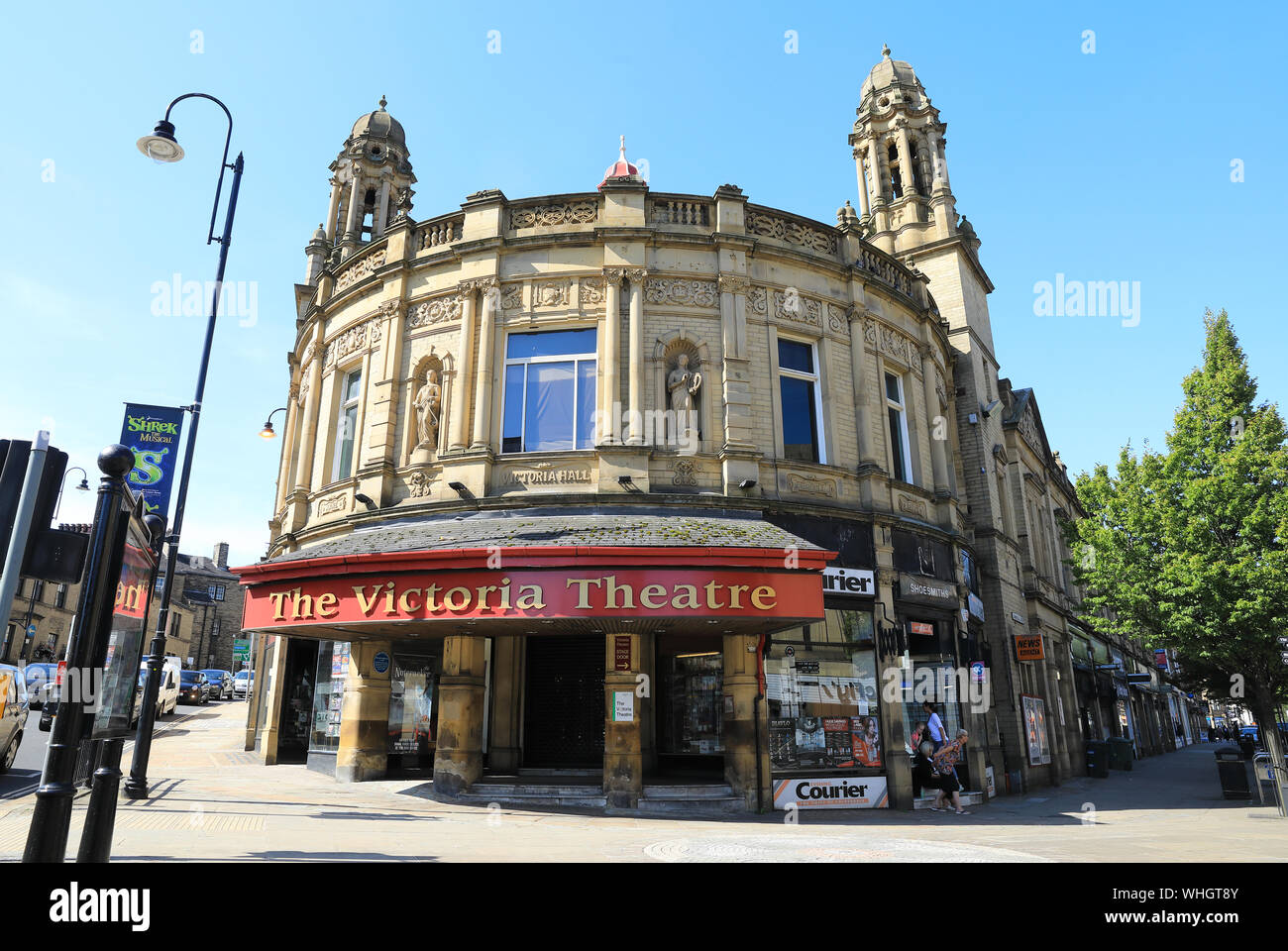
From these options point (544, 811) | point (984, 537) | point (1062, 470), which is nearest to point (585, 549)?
point (544, 811)

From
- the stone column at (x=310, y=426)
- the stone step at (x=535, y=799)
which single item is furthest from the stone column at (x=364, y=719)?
the stone column at (x=310, y=426)

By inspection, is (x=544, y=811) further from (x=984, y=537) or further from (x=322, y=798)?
(x=984, y=537)

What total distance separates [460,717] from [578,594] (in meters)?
3.83

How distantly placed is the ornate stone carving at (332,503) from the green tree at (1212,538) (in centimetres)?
1928

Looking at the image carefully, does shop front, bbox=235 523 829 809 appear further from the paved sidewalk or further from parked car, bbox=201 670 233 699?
parked car, bbox=201 670 233 699

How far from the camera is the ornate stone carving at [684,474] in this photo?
49.7 ft

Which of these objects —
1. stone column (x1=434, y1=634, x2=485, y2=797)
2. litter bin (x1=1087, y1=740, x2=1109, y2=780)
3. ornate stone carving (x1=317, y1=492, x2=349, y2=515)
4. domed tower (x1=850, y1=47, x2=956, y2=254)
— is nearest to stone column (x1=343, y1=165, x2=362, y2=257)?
ornate stone carving (x1=317, y1=492, x2=349, y2=515)

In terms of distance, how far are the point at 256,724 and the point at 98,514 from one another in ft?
58.4

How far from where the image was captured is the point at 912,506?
696 inches

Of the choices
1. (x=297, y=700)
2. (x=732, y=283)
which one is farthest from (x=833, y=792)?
(x=297, y=700)

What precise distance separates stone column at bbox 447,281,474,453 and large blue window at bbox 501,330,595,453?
0.77 m

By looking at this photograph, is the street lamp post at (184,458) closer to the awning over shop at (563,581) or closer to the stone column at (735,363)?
the awning over shop at (563,581)

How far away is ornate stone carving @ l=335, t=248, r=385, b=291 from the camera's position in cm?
1834

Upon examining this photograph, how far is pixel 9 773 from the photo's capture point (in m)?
13.8
